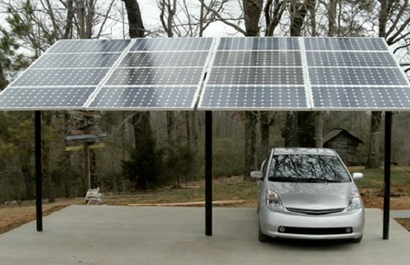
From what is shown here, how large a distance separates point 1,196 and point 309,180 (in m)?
19.5

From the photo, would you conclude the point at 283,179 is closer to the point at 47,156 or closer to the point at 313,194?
the point at 313,194

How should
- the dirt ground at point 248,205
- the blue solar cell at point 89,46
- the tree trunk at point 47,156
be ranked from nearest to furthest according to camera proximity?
the blue solar cell at point 89,46, the dirt ground at point 248,205, the tree trunk at point 47,156

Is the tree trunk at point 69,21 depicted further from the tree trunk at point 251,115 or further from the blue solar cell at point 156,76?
the blue solar cell at point 156,76

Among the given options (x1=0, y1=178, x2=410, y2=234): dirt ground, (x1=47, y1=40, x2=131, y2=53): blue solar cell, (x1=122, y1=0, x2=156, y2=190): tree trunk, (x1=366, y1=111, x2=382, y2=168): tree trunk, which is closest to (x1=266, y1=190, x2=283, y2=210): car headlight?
(x1=0, y1=178, x2=410, y2=234): dirt ground

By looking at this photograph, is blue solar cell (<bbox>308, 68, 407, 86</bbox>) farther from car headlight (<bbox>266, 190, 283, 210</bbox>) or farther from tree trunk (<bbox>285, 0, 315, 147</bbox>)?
tree trunk (<bbox>285, 0, 315, 147</bbox>)

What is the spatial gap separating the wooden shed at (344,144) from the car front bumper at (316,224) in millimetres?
20596

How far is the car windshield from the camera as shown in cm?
814

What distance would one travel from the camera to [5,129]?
1575 centimetres

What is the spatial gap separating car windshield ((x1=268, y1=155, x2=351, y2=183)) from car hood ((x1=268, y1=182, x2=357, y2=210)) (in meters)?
0.24

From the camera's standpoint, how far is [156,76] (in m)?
8.05

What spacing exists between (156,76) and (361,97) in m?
3.52

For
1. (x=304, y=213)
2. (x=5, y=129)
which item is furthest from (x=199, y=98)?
(x=5, y=129)

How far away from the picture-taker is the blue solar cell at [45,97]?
721cm

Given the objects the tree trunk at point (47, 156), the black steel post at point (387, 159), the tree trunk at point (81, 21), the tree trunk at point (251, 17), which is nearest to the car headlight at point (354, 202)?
the black steel post at point (387, 159)
